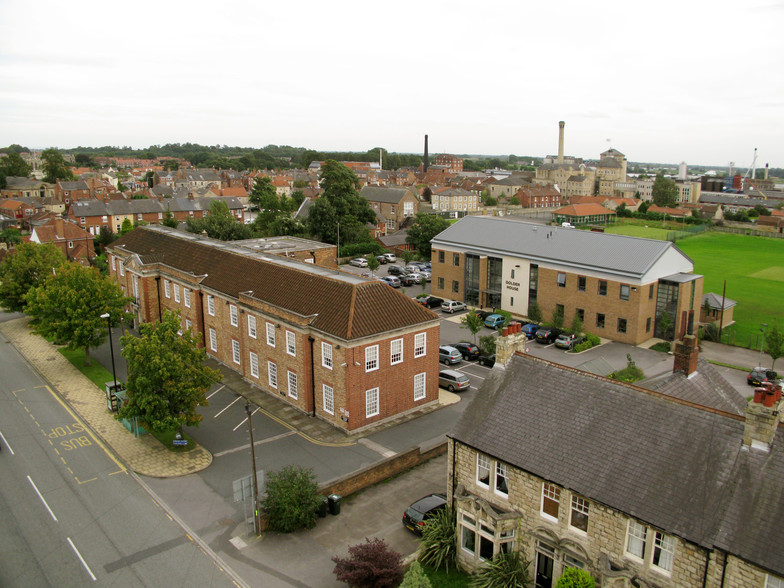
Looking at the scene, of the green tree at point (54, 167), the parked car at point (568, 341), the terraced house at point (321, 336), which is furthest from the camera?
the green tree at point (54, 167)

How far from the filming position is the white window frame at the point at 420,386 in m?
34.0

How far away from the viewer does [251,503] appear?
79.7ft

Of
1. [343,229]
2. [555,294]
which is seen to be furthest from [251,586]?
[343,229]

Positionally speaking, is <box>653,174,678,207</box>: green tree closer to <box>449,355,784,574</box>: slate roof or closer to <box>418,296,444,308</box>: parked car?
<box>418,296,444,308</box>: parked car

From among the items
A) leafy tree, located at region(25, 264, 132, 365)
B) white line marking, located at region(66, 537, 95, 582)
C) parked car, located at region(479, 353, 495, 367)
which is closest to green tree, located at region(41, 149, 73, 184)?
leafy tree, located at region(25, 264, 132, 365)

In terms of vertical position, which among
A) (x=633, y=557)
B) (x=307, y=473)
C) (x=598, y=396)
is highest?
(x=598, y=396)

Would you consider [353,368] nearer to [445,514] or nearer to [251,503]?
[251,503]

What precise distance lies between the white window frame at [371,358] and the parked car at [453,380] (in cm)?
783

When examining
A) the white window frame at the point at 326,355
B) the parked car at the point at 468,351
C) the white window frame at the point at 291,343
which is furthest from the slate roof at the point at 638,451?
the parked car at the point at 468,351

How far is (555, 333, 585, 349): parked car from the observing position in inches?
1825

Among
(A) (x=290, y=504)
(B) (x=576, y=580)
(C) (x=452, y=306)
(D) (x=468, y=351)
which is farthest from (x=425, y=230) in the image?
(B) (x=576, y=580)

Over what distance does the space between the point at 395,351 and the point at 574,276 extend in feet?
80.6

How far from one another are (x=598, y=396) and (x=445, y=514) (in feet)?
23.1

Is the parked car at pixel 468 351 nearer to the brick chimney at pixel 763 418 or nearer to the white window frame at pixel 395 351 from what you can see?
the white window frame at pixel 395 351
